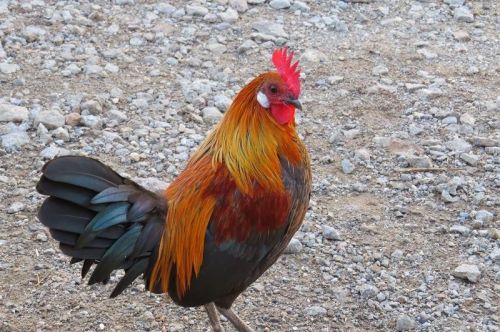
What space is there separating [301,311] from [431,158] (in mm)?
2048

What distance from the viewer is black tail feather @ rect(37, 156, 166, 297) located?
438 cm

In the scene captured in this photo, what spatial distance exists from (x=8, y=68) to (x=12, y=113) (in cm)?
79

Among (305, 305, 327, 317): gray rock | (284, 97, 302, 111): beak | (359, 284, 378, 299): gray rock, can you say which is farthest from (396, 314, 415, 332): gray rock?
(284, 97, 302, 111): beak

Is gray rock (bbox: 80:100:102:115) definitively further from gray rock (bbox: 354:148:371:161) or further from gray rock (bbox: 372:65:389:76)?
gray rock (bbox: 372:65:389:76)

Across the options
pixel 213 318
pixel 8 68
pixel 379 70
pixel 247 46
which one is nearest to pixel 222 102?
pixel 247 46

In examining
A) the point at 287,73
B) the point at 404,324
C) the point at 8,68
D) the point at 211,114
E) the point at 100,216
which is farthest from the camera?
the point at 8,68

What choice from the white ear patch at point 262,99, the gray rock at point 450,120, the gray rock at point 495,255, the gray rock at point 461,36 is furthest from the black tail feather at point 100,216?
the gray rock at point 461,36

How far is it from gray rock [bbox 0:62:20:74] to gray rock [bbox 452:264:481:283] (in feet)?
13.8

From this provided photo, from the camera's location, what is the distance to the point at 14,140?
6770mm

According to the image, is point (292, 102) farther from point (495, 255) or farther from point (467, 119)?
point (467, 119)

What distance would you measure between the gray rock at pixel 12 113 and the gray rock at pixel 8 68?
614 millimetres

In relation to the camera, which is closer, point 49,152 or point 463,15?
point 49,152

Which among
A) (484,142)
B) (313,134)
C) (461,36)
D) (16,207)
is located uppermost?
(461,36)

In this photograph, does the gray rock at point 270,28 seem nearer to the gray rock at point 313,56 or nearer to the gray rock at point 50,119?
the gray rock at point 313,56
